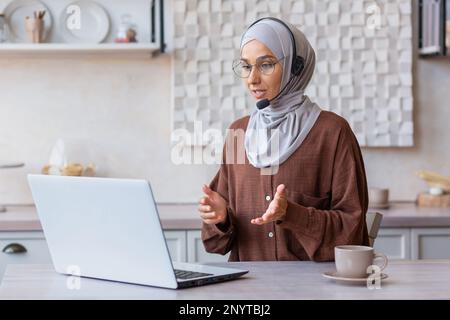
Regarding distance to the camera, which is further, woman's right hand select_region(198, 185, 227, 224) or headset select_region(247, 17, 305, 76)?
headset select_region(247, 17, 305, 76)

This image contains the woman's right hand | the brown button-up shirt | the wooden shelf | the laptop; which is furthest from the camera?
the wooden shelf

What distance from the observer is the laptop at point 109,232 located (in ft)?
5.46

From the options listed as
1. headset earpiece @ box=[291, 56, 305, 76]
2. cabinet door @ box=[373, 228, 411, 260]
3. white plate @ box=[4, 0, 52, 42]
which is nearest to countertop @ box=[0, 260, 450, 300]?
headset earpiece @ box=[291, 56, 305, 76]

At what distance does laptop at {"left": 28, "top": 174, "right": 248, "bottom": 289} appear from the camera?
1663 mm

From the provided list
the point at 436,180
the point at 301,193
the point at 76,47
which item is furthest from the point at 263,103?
the point at 436,180

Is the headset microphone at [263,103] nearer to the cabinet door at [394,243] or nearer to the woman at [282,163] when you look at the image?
the woman at [282,163]

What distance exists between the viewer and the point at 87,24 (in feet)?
12.0

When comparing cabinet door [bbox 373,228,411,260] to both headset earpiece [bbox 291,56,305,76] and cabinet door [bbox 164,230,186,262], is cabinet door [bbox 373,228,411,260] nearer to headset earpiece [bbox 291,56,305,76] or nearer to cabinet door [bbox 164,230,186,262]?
cabinet door [bbox 164,230,186,262]

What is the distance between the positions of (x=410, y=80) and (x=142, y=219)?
2382 mm

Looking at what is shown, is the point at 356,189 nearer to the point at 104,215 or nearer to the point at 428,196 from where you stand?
the point at 104,215

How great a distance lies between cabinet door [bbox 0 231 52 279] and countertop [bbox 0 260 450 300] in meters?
1.24

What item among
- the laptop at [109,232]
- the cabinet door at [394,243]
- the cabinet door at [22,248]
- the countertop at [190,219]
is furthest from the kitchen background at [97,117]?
the laptop at [109,232]

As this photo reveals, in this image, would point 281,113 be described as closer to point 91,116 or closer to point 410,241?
point 410,241

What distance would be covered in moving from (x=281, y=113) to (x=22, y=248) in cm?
141
